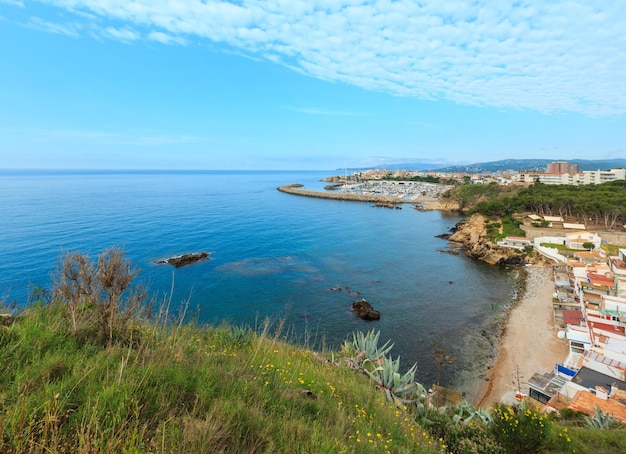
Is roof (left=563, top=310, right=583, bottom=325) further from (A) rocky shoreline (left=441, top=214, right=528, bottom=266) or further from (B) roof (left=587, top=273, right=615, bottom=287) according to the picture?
(A) rocky shoreline (left=441, top=214, right=528, bottom=266)

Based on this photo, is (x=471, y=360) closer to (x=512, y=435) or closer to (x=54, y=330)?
(x=512, y=435)

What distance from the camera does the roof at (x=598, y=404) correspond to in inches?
394

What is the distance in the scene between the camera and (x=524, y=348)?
17.3m

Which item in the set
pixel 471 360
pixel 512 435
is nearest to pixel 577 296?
pixel 471 360

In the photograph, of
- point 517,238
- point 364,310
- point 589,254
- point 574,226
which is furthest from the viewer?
point 574,226

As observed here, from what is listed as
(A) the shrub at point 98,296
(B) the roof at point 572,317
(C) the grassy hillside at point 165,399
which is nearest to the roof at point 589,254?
(B) the roof at point 572,317

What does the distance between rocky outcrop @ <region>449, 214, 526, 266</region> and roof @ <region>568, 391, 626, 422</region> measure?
24.2 m

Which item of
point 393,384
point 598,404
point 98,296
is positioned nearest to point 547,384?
point 598,404

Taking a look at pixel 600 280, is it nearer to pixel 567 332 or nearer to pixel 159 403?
pixel 567 332

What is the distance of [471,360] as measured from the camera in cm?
1644

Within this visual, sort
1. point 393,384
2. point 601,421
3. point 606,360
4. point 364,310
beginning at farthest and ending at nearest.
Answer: point 364,310 < point 606,360 < point 601,421 < point 393,384

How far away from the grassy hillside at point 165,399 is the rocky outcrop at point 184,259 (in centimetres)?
2301

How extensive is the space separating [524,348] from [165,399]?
20.8 metres

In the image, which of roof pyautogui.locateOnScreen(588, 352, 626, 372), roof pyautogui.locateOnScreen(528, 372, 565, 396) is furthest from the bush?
roof pyautogui.locateOnScreen(588, 352, 626, 372)
